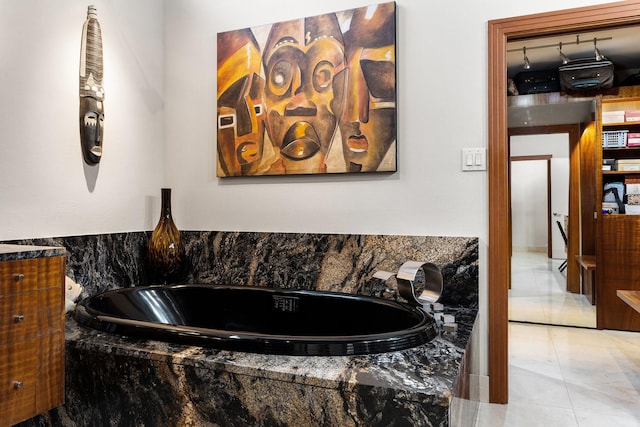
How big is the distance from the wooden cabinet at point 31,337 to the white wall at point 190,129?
2.27ft

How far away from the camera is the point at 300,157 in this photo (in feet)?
7.93

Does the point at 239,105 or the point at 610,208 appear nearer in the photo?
the point at 239,105

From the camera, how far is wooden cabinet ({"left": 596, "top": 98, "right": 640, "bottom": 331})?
3557mm

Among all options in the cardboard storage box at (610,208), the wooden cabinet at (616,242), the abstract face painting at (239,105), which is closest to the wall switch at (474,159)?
the abstract face painting at (239,105)

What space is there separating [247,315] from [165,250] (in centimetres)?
65

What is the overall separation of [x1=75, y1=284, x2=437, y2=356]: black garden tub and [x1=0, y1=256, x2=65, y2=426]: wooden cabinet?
0.20m

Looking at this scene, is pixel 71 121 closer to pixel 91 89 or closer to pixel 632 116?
pixel 91 89

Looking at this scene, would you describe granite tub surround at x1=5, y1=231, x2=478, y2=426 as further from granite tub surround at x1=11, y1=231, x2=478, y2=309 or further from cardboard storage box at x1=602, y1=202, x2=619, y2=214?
cardboard storage box at x1=602, y1=202, x2=619, y2=214

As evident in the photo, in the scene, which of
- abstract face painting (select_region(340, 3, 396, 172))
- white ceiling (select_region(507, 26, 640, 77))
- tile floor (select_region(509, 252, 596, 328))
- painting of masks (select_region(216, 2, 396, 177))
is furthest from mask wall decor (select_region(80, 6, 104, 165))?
tile floor (select_region(509, 252, 596, 328))

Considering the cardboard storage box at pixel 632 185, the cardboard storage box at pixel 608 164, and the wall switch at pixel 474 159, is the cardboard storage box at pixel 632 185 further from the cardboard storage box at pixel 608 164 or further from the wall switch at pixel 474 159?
the wall switch at pixel 474 159

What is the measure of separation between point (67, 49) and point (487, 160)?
7.04 ft

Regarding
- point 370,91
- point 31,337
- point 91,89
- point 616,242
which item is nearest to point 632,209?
point 616,242

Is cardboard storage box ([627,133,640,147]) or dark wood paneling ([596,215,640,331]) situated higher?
cardboard storage box ([627,133,640,147])

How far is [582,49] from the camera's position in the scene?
3.76 metres
